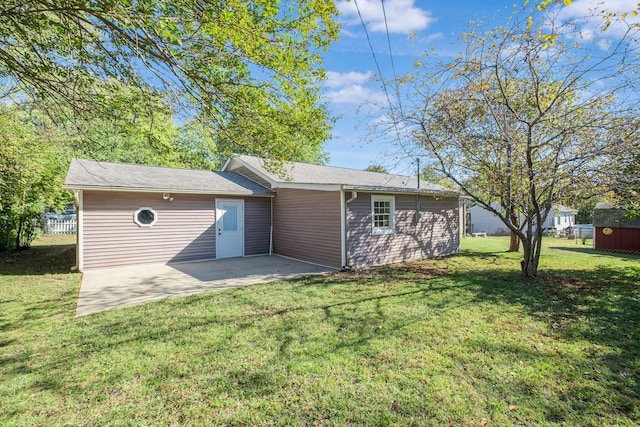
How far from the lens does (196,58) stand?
4.11 metres

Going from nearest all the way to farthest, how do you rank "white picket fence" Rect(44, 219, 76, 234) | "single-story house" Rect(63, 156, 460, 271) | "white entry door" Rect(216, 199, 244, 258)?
1. "single-story house" Rect(63, 156, 460, 271)
2. "white entry door" Rect(216, 199, 244, 258)
3. "white picket fence" Rect(44, 219, 76, 234)

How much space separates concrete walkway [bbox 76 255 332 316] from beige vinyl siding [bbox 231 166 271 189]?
3.03 m

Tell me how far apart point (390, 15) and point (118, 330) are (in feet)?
22.3

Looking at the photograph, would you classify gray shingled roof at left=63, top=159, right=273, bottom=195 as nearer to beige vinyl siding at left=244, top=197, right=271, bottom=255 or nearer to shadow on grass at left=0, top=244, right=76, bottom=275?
beige vinyl siding at left=244, top=197, right=271, bottom=255

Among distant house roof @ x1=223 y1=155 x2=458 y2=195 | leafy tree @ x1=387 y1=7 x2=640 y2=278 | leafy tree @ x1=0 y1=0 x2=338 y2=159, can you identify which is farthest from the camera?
distant house roof @ x1=223 y1=155 x2=458 y2=195

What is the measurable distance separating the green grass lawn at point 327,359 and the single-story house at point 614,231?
10114 mm

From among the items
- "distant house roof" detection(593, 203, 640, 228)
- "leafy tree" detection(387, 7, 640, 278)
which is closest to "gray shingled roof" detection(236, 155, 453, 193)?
"leafy tree" detection(387, 7, 640, 278)

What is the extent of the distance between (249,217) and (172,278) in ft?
13.1

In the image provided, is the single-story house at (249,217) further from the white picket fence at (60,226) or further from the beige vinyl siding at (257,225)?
the white picket fence at (60,226)

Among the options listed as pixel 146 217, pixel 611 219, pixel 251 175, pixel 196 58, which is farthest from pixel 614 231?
pixel 146 217

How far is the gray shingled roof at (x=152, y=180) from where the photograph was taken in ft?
27.0

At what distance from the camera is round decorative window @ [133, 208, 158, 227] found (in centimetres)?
890

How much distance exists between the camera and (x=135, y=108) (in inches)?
190

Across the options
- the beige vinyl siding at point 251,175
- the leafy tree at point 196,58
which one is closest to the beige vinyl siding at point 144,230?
the beige vinyl siding at point 251,175
